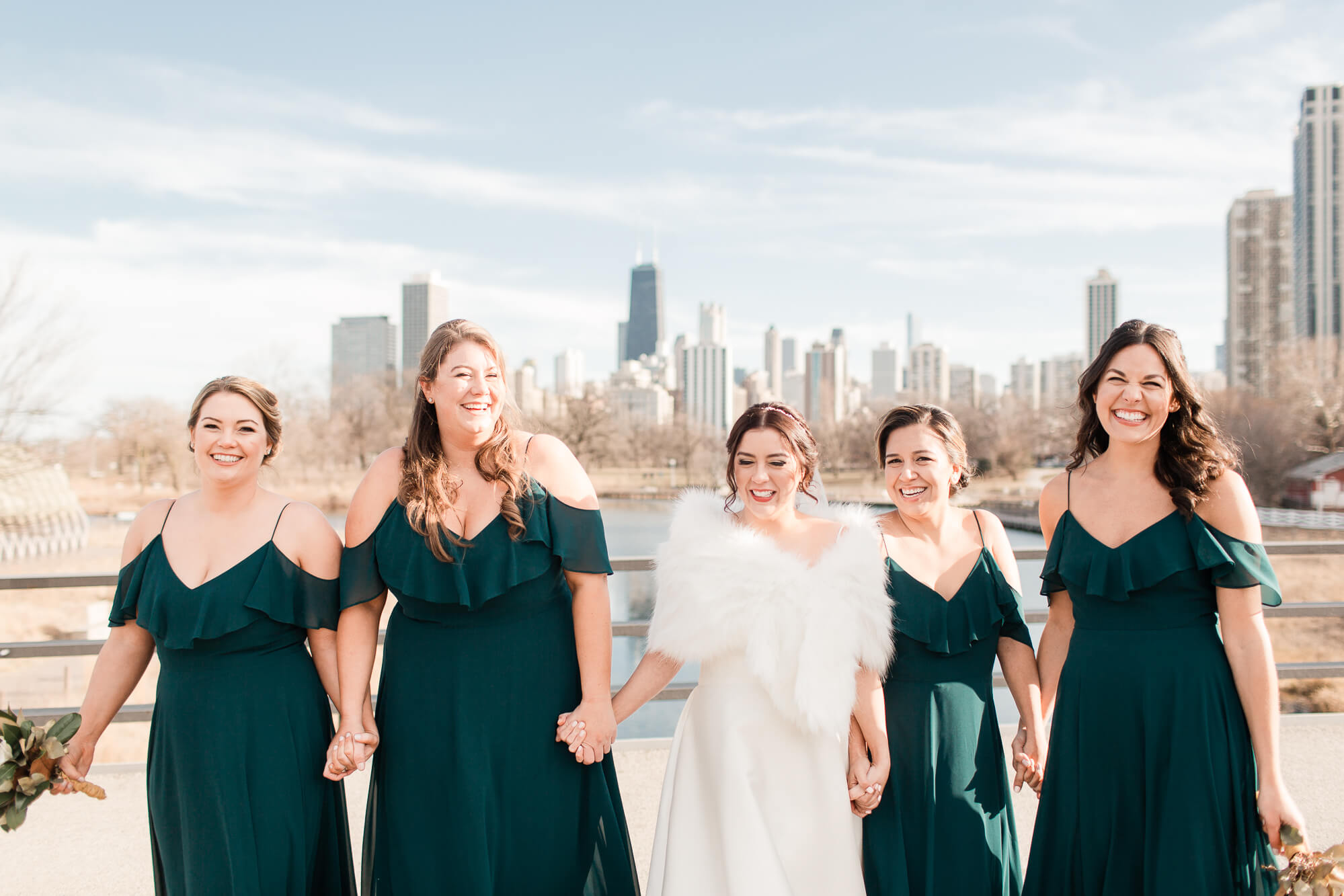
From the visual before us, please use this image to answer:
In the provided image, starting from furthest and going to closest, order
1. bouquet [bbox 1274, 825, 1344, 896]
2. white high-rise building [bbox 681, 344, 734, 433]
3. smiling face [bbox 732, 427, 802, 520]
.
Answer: white high-rise building [bbox 681, 344, 734, 433], smiling face [bbox 732, 427, 802, 520], bouquet [bbox 1274, 825, 1344, 896]

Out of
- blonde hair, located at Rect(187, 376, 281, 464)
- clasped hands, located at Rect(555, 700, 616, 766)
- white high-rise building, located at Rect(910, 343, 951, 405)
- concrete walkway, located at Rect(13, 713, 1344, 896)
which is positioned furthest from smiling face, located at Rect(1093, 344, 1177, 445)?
white high-rise building, located at Rect(910, 343, 951, 405)

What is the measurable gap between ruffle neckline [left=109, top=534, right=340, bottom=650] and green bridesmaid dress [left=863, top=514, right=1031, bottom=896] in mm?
1656

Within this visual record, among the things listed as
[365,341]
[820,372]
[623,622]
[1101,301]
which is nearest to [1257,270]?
[1101,301]

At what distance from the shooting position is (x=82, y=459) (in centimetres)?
2428

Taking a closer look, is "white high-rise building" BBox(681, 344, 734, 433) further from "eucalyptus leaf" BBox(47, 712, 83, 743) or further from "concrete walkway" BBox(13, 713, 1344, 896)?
"eucalyptus leaf" BBox(47, 712, 83, 743)

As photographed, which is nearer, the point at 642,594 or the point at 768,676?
the point at 768,676

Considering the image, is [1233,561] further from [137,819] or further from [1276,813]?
[137,819]

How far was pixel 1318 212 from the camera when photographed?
73688mm

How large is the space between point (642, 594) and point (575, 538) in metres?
18.1

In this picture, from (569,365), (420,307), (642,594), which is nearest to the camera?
(642,594)

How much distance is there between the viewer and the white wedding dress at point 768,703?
97.7 inches

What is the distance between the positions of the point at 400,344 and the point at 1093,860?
466 feet

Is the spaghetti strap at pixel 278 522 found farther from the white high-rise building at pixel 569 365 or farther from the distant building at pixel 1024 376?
the white high-rise building at pixel 569 365

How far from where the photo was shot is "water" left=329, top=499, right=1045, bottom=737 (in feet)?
35.5
